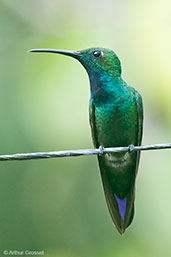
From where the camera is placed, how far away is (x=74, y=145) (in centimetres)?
344

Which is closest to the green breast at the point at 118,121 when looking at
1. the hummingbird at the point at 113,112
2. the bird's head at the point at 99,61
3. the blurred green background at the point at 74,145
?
the hummingbird at the point at 113,112

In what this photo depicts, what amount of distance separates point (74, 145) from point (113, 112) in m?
1.03

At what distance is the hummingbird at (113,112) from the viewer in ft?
7.97

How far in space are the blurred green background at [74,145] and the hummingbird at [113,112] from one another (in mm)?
630

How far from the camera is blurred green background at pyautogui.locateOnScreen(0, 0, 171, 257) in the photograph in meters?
3.18

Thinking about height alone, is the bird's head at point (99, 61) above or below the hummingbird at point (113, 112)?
above

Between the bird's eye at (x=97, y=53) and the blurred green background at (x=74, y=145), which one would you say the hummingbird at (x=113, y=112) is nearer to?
the bird's eye at (x=97, y=53)

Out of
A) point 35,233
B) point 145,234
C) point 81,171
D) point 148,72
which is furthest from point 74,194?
point 148,72

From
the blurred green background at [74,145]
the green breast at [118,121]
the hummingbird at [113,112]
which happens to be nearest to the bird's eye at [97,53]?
the hummingbird at [113,112]

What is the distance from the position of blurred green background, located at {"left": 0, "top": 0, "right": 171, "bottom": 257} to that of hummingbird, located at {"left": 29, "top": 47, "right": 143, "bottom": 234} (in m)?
0.63

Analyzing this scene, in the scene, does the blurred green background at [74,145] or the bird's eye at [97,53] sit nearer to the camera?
the bird's eye at [97,53]

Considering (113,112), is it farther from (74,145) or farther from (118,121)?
(74,145)

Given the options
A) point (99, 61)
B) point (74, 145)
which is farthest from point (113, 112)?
point (74, 145)

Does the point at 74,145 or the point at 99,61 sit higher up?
the point at 99,61
